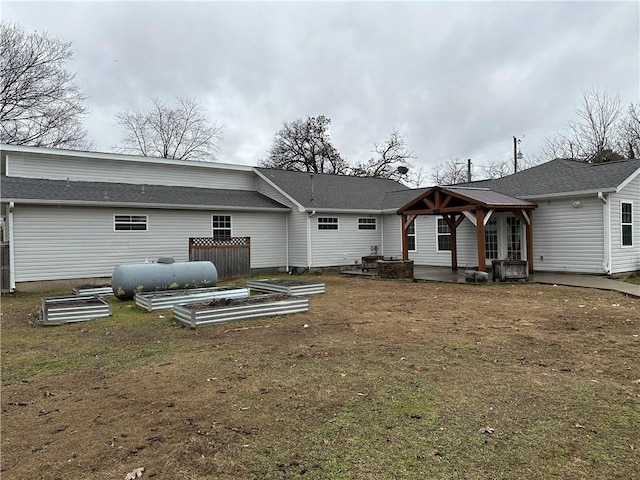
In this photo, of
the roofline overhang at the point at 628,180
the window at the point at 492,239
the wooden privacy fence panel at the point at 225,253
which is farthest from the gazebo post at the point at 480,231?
the wooden privacy fence panel at the point at 225,253

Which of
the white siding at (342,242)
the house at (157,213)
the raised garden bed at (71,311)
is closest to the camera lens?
the raised garden bed at (71,311)

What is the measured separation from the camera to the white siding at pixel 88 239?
483 inches

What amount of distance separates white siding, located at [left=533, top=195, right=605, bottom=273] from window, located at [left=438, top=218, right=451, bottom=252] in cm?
338

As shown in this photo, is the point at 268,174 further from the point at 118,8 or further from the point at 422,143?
the point at 422,143

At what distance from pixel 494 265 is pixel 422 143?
93.6ft

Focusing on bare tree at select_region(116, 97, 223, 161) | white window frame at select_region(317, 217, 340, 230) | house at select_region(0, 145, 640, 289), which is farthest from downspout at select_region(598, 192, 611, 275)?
bare tree at select_region(116, 97, 223, 161)

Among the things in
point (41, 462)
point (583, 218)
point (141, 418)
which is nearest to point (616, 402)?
point (141, 418)

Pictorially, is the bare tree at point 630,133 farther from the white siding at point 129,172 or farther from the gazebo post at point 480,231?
the white siding at point 129,172

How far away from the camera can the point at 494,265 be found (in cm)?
1254

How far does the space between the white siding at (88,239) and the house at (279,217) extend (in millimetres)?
31

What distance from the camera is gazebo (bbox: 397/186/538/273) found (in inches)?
501

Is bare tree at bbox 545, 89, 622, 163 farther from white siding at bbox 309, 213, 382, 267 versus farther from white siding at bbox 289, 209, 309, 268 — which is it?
white siding at bbox 289, 209, 309, 268

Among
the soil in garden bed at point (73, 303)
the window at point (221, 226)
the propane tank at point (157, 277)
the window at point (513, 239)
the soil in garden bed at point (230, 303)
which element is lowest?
the soil in garden bed at point (230, 303)

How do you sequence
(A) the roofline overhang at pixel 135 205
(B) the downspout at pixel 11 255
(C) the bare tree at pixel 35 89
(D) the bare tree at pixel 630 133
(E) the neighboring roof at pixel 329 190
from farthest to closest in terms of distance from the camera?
(D) the bare tree at pixel 630 133
(C) the bare tree at pixel 35 89
(E) the neighboring roof at pixel 329 190
(A) the roofline overhang at pixel 135 205
(B) the downspout at pixel 11 255
